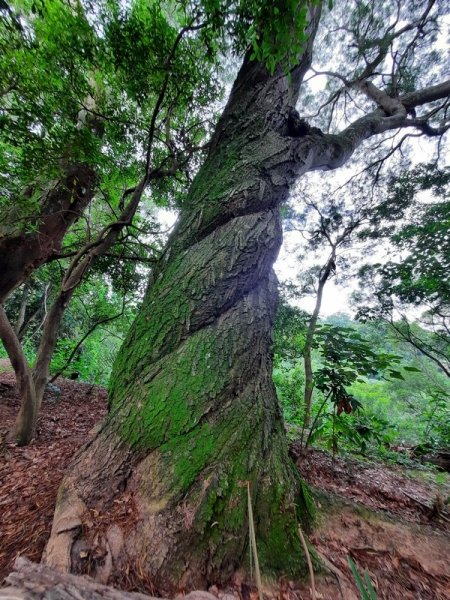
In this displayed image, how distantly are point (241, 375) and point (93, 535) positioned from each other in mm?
884

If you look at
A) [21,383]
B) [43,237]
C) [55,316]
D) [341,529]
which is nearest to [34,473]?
[21,383]

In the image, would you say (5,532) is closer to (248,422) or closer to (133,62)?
(248,422)

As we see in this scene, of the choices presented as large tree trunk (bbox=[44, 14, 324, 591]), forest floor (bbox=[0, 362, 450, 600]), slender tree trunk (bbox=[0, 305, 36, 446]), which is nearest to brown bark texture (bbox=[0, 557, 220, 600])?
large tree trunk (bbox=[44, 14, 324, 591])

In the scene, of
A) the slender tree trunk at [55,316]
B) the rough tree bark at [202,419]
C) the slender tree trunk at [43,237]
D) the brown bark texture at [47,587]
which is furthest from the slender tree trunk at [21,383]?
the brown bark texture at [47,587]

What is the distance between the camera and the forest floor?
104cm

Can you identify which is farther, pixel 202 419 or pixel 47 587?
pixel 202 419

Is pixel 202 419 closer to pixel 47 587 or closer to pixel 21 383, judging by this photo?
pixel 47 587

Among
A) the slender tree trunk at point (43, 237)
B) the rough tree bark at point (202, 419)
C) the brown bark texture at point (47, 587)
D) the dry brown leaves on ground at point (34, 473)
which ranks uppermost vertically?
the slender tree trunk at point (43, 237)

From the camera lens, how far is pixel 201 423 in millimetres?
1241

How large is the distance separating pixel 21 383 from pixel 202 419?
191cm

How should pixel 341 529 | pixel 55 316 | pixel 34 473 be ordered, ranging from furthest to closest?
1. pixel 55 316
2. pixel 34 473
3. pixel 341 529

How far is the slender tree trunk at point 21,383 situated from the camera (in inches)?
82.8

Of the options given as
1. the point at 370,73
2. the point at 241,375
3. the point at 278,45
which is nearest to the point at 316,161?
the point at 278,45

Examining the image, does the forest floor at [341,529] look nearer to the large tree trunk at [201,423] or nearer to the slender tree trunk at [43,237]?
→ the large tree trunk at [201,423]
